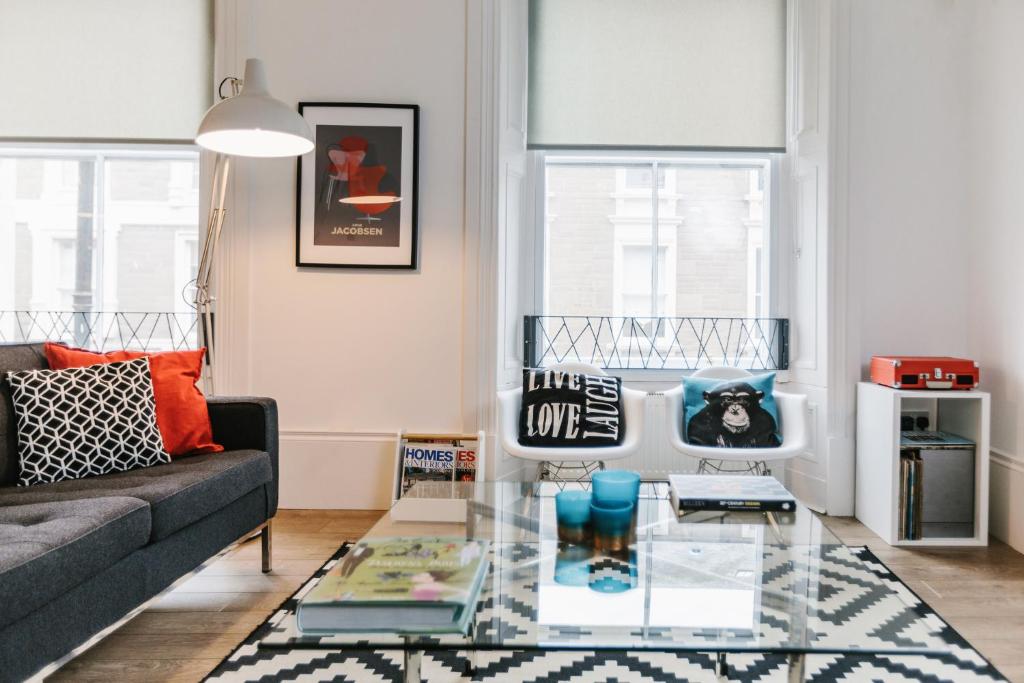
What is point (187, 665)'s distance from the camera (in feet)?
5.94

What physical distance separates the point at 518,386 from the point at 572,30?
195cm

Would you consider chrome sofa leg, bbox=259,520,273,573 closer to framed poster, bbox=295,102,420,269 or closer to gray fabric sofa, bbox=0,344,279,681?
gray fabric sofa, bbox=0,344,279,681

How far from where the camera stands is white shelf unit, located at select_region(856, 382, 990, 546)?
9.30 feet

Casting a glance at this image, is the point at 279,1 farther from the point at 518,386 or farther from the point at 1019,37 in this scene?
the point at 1019,37

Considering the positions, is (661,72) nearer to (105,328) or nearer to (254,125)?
(254,125)

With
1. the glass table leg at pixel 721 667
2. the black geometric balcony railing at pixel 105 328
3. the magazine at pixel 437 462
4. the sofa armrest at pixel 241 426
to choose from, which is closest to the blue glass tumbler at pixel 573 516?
the glass table leg at pixel 721 667

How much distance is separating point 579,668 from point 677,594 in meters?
0.57

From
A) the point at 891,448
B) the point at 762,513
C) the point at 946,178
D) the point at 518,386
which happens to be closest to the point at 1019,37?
the point at 946,178

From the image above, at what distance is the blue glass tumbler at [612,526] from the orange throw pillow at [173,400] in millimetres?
1492

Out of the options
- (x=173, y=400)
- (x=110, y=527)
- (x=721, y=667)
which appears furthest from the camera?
(x=173, y=400)

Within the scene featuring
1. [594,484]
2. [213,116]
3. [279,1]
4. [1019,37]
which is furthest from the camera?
[279,1]

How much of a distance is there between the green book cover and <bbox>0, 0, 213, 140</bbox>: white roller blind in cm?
290

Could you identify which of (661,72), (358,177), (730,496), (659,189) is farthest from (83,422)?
(661,72)

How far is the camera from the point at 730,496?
1.97 metres
